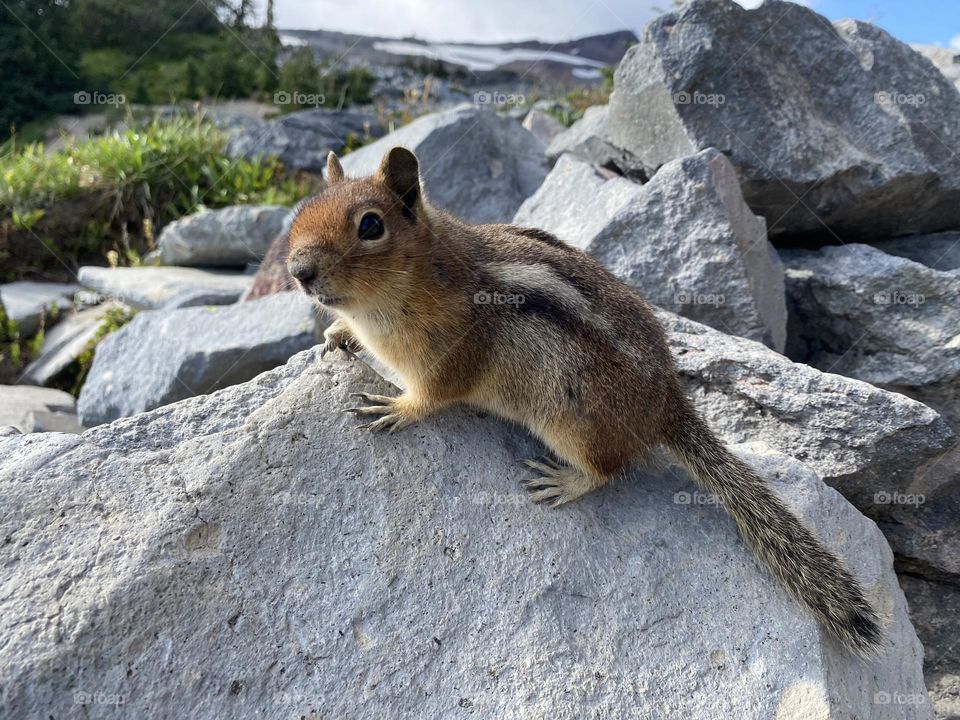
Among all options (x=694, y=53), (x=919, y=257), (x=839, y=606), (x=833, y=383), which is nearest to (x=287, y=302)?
(x=694, y=53)

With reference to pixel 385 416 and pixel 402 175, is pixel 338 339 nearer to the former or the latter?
pixel 385 416

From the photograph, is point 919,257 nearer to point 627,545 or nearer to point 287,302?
point 627,545

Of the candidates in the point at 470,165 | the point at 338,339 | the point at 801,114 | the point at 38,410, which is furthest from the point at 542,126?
the point at 338,339

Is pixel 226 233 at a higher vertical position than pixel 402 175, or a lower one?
lower

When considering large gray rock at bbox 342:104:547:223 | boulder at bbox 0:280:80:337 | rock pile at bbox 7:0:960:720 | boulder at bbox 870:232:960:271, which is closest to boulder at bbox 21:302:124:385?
boulder at bbox 0:280:80:337

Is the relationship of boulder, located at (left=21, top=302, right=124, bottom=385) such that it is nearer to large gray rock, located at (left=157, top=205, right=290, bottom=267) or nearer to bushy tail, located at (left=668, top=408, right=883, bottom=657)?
large gray rock, located at (left=157, top=205, right=290, bottom=267)

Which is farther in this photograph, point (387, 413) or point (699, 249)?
point (699, 249)

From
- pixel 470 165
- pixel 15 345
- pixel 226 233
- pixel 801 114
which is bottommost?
pixel 15 345
